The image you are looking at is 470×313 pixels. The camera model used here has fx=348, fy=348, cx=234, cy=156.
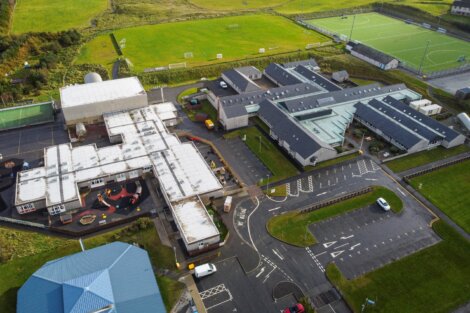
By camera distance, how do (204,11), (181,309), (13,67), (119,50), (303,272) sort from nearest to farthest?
(181,309) → (303,272) → (13,67) → (119,50) → (204,11)

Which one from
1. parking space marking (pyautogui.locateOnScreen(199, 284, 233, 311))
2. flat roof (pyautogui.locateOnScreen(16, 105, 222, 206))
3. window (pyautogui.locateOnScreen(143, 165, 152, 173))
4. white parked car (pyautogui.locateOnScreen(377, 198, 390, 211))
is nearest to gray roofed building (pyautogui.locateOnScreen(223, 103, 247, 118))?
flat roof (pyautogui.locateOnScreen(16, 105, 222, 206))

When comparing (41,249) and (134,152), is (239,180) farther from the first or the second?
(41,249)

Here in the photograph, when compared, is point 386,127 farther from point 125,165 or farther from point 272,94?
point 125,165

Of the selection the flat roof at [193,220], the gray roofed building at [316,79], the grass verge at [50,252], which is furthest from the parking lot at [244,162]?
the gray roofed building at [316,79]

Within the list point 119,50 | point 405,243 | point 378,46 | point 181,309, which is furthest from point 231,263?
point 378,46

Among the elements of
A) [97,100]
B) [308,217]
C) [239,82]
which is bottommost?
[308,217]

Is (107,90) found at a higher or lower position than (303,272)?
higher

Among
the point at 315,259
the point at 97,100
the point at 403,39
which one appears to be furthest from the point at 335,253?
the point at 403,39
